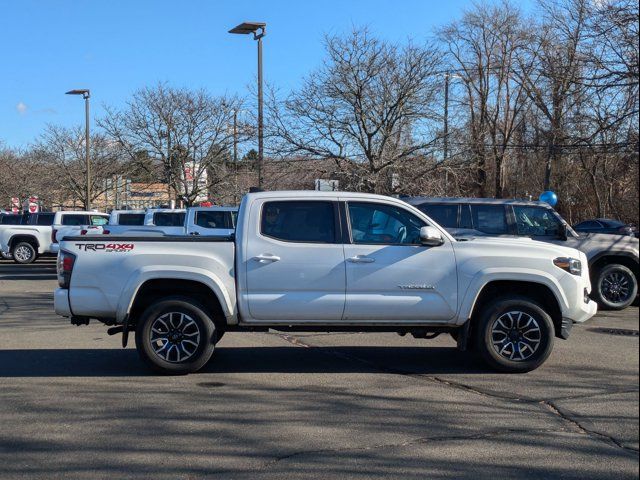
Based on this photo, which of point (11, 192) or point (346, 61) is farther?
point (11, 192)

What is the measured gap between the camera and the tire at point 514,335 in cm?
774

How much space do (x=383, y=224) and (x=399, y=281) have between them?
0.67m

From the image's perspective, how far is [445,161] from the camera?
67.4 ft

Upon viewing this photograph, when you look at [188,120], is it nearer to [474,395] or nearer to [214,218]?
[214,218]

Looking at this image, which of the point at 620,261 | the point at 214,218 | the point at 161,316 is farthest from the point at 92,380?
the point at 214,218

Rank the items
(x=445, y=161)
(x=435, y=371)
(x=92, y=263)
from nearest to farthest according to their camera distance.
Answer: (x=92, y=263), (x=435, y=371), (x=445, y=161)

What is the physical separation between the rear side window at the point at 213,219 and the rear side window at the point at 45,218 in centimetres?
998

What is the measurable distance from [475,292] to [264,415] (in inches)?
106

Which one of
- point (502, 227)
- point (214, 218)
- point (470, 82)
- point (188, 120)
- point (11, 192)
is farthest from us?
point (11, 192)

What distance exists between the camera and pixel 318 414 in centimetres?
629

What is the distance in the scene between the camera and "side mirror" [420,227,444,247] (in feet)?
24.7

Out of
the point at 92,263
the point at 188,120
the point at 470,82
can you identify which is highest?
the point at 470,82

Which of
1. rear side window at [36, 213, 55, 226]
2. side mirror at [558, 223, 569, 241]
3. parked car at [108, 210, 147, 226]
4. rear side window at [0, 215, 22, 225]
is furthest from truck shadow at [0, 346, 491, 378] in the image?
rear side window at [0, 215, 22, 225]

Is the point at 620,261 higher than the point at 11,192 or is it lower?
lower
